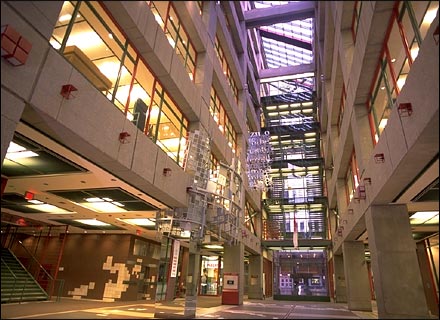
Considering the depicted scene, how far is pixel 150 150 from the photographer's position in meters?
12.3

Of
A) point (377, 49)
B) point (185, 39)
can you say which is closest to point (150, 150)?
point (185, 39)

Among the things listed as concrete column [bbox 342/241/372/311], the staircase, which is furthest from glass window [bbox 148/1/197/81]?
concrete column [bbox 342/241/372/311]

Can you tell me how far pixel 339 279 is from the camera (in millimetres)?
29703

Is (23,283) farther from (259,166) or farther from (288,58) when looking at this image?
(288,58)

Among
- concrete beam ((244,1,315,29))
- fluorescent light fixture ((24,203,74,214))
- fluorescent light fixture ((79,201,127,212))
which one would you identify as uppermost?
concrete beam ((244,1,315,29))

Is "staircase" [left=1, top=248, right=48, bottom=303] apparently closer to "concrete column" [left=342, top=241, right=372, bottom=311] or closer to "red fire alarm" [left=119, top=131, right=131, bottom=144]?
"red fire alarm" [left=119, top=131, right=131, bottom=144]

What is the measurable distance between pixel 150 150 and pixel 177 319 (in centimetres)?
625

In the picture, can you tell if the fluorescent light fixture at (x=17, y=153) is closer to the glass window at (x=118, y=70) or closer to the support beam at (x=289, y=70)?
the glass window at (x=118, y=70)

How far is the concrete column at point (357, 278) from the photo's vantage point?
63.1 feet

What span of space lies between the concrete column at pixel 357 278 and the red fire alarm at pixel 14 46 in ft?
65.7

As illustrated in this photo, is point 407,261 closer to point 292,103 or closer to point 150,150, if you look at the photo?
point 150,150

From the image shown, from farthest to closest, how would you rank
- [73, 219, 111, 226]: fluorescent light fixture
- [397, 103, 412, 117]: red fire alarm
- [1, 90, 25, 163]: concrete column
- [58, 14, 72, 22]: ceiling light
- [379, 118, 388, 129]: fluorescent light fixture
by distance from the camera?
[73, 219, 111, 226]: fluorescent light fixture, [379, 118, 388, 129]: fluorescent light fixture, [397, 103, 412, 117]: red fire alarm, [58, 14, 72, 22]: ceiling light, [1, 90, 25, 163]: concrete column

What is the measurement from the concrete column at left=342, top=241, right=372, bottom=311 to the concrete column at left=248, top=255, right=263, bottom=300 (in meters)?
13.6

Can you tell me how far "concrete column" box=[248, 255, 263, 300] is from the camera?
105ft
